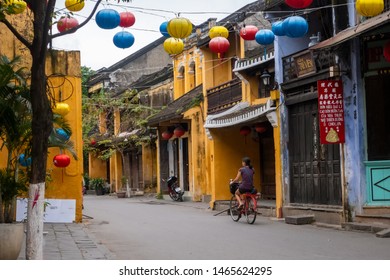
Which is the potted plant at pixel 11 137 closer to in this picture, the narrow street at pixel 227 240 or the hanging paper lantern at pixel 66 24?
the hanging paper lantern at pixel 66 24

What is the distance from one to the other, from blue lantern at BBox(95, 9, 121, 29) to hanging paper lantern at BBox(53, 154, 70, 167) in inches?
224

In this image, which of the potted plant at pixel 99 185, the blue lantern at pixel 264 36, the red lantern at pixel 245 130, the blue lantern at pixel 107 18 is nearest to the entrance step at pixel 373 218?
the blue lantern at pixel 264 36

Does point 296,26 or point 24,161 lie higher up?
point 296,26

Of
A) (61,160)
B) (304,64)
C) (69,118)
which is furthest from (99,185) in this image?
(304,64)

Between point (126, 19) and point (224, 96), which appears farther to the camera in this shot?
point (224, 96)

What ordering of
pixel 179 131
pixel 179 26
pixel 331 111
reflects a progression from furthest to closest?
pixel 179 131 → pixel 331 111 → pixel 179 26

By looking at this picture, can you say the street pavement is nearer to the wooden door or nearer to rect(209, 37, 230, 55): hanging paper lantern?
the wooden door

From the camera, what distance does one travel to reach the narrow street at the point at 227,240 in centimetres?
1061

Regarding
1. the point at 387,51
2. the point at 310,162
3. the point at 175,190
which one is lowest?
the point at 175,190

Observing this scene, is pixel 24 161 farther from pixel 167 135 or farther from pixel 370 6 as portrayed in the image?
pixel 167 135

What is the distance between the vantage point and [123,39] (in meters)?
12.3

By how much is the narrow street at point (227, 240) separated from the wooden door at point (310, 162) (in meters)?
0.97

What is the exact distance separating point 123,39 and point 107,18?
100 cm

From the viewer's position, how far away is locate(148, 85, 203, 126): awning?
26938mm
